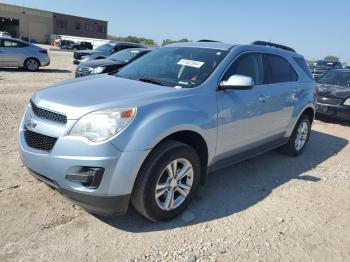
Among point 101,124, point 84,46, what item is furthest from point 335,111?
point 84,46

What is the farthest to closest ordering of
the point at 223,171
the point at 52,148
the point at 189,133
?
1. the point at 223,171
2. the point at 189,133
3. the point at 52,148

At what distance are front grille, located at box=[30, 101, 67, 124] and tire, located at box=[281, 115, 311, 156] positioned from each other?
4078 millimetres

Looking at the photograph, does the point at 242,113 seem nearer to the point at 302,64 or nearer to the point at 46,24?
the point at 302,64

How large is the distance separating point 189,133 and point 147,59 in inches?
63.3

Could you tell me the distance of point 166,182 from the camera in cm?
369

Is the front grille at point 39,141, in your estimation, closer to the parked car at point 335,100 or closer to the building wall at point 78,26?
the parked car at point 335,100

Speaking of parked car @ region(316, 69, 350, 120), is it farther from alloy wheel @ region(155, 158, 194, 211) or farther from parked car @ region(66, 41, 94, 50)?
parked car @ region(66, 41, 94, 50)

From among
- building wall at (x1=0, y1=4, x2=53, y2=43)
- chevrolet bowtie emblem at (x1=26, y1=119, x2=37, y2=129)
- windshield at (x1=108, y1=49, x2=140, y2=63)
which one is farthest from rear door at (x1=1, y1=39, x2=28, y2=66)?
building wall at (x1=0, y1=4, x2=53, y2=43)

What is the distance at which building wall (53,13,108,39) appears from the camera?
257 feet

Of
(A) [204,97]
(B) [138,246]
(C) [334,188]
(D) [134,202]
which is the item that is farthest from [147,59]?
(C) [334,188]

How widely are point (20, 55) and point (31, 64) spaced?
2.33 ft

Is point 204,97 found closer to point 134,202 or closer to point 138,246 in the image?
point 134,202

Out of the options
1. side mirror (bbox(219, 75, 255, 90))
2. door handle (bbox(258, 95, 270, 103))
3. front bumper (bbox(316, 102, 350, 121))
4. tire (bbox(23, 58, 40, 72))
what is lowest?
tire (bbox(23, 58, 40, 72))

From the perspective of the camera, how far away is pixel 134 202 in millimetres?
3529
